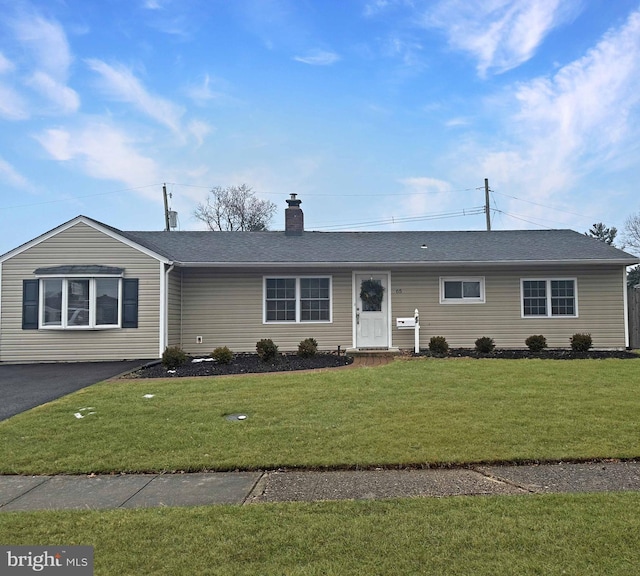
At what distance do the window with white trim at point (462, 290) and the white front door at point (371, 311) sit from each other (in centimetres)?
171

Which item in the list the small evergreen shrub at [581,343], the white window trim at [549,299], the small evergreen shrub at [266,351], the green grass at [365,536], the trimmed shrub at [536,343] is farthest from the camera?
the white window trim at [549,299]

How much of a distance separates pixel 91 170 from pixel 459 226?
24023mm

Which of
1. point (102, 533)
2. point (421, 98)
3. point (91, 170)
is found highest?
point (421, 98)

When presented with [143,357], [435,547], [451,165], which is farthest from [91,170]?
[435,547]

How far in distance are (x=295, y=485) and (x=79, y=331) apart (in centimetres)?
985

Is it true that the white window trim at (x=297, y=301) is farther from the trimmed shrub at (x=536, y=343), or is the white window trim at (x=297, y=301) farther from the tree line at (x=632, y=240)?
the tree line at (x=632, y=240)

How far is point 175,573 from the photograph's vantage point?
2.47 m

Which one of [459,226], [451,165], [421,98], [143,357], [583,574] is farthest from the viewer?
[459,226]

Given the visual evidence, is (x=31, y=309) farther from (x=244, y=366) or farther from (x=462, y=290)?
Result: (x=462, y=290)

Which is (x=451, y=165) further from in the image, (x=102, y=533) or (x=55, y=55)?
(x=102, y=533)

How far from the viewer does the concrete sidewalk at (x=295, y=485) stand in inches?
141

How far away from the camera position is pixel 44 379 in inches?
360

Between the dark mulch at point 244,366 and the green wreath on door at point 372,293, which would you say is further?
the green wreath on door at point 372,293

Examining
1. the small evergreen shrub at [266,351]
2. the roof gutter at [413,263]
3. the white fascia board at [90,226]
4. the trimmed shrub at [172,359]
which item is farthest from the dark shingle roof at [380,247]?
the trimmed shrub at [172,359]
